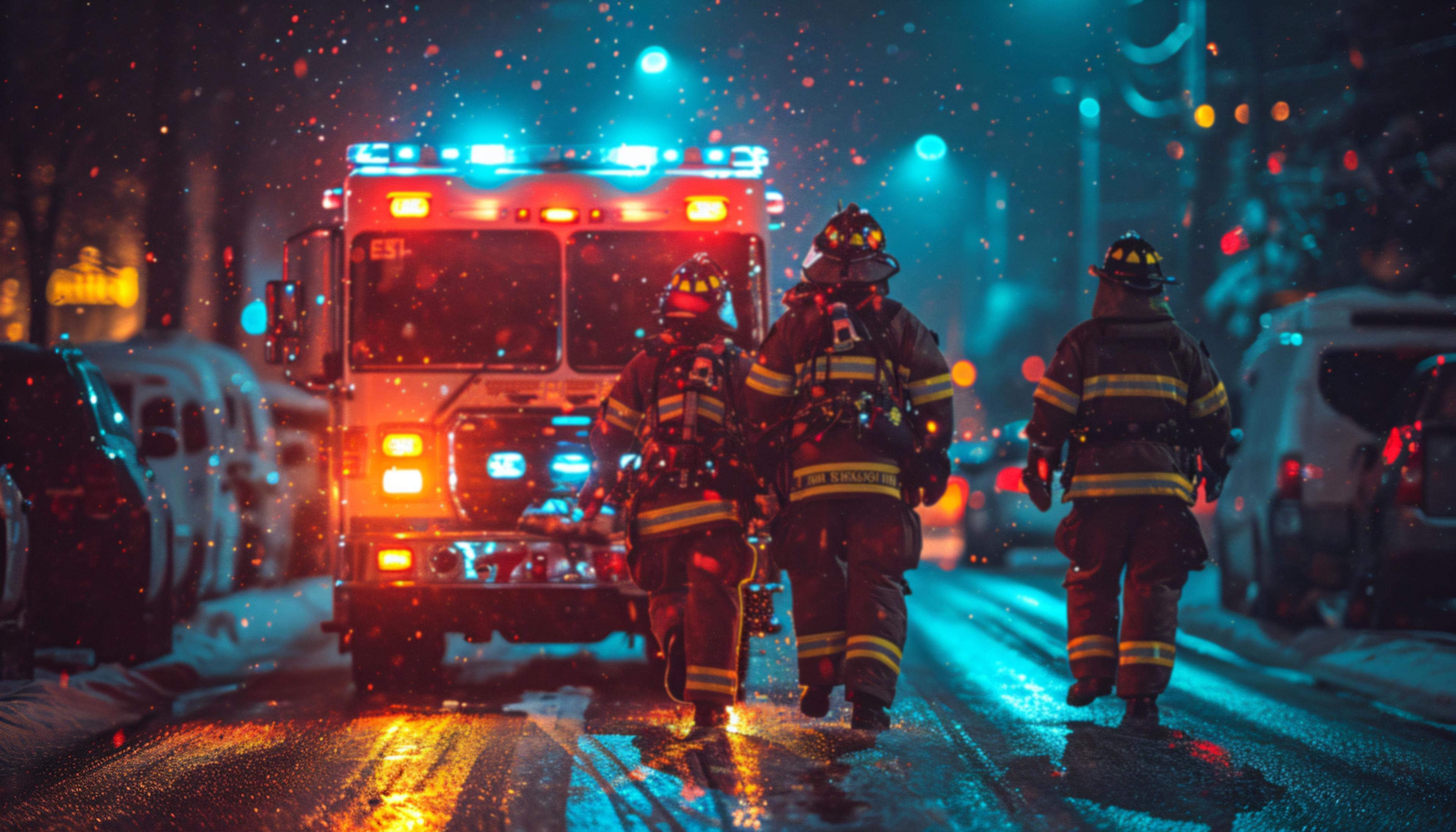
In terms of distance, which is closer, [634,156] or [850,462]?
[850,462]

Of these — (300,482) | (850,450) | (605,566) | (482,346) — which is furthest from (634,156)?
(300,482)

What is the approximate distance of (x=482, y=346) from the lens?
7.46 meters

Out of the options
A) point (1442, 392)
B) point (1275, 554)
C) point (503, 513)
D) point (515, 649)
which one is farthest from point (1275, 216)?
point (503, 513)

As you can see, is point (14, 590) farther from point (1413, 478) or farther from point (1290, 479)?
point (1290, 479)

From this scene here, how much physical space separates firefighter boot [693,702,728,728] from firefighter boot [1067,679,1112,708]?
1.48 m

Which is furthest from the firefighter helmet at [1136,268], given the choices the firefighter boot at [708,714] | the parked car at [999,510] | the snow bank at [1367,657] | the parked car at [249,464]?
the parked car at [999,510]

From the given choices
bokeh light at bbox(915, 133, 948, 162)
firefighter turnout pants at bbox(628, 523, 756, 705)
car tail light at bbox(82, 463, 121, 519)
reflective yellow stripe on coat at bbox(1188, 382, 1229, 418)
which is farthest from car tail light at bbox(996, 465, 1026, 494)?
bokeh light at bbox(915, 133, 948, 162)

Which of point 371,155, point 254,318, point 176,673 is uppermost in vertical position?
point 371,155

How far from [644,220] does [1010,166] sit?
39.4m

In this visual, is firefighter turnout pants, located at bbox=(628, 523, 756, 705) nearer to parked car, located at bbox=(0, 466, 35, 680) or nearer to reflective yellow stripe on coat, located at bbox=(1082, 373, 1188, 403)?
reflective yellow stripe on coat, located at bbox=(1082, 373, 1188, 403)

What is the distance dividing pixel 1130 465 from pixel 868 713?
5.17 feet

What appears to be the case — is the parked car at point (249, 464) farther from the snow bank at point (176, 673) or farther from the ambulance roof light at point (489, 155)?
the ambulance roof light at point (489, 155)

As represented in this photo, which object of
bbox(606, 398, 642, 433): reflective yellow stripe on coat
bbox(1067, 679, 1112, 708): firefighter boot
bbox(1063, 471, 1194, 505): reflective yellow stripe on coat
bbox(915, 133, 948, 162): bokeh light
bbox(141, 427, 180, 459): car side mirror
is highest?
bbox(915, 133, 948, 162): bokeh light

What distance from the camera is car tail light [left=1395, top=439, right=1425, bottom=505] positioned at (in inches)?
322
